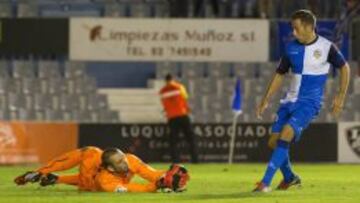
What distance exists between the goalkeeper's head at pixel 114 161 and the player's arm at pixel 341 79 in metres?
2.54

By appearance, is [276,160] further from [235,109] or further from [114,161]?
[235,109]

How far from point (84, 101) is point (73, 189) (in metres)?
13.1

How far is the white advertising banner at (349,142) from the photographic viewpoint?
2672 cm

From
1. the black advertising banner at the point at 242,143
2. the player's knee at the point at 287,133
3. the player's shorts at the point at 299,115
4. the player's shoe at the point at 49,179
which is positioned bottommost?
the black advertising banner at the point at 242,143

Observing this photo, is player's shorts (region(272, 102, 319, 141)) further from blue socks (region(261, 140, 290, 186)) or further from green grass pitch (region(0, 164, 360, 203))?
green grass pitch (region(0, 164, 360, 203))

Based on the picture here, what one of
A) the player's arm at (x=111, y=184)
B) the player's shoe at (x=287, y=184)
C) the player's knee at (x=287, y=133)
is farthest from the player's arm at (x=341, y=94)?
the player's arm at (x=111, y=184)

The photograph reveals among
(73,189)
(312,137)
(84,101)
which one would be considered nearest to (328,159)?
(312,137)

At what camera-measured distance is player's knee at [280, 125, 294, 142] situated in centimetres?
1355

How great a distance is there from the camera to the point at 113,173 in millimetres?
13484

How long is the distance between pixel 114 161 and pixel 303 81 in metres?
2.50

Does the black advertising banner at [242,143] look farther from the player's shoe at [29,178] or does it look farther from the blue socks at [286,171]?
the player's shoe at [29,178]

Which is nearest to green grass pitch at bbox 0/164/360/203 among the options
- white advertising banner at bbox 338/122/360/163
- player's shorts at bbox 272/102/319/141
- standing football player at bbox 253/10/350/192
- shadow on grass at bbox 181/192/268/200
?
shadow on grass at bbox 181/192/268/200

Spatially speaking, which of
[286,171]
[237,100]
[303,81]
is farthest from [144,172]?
[237,100]

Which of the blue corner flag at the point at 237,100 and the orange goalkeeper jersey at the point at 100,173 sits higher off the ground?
the orange goalkeeper jersey at the point at 100,173
